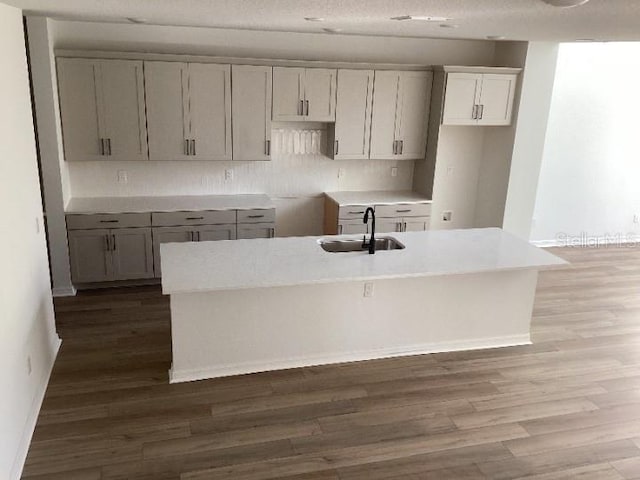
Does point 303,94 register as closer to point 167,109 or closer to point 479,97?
point 167,109

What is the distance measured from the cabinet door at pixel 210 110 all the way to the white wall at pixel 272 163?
347 millimetres

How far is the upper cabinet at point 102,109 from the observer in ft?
17.2

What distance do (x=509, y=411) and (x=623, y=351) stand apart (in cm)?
158

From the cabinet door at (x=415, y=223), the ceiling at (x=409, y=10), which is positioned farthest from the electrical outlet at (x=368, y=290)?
the cabinet door at (x=415, y=223)

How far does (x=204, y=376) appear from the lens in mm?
4102

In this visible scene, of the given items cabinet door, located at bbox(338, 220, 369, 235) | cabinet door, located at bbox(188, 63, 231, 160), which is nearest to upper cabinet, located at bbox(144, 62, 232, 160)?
Answer: cabinet door, located at bbox(188, 63, 231, 160)

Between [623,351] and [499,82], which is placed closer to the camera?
[623,351]

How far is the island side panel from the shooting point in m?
4.02

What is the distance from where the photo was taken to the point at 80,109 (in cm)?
533

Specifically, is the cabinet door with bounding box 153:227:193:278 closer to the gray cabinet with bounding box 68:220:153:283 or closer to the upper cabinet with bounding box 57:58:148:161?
the gray cabinet with bounding box 68:220:153:283

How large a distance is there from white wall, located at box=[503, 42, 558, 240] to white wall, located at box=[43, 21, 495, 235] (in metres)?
0.61

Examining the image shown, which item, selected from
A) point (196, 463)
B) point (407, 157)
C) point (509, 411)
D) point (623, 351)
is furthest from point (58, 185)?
point (623, 351)

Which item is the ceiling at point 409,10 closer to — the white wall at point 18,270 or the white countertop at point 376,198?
the white wall at point 18,270

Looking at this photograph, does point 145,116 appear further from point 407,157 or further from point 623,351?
point 623,351
